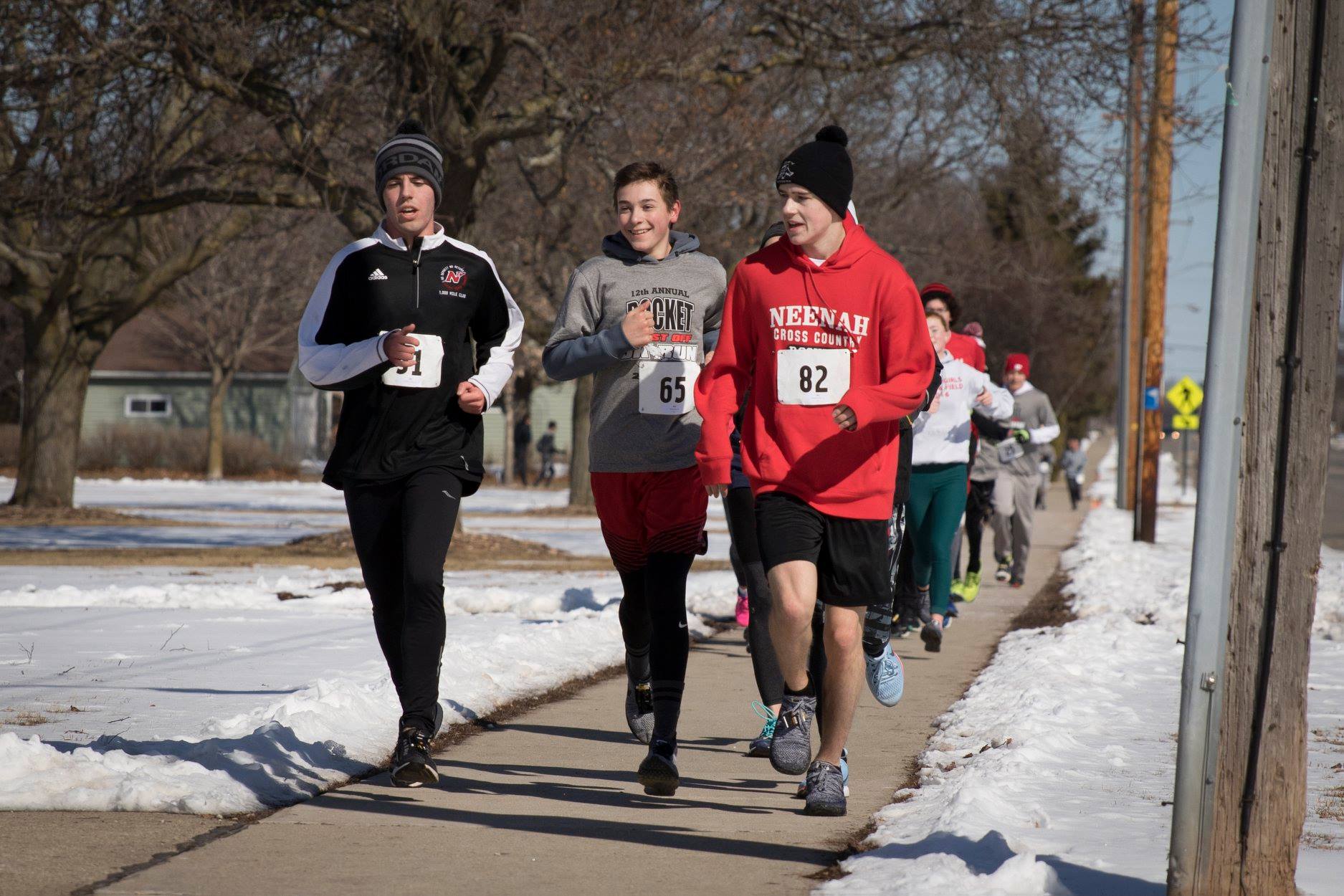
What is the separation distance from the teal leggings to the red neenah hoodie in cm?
418

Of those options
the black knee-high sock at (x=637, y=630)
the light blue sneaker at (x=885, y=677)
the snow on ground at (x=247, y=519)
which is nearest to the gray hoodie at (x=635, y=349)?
the black knee-high sock at (x=637, y=630)

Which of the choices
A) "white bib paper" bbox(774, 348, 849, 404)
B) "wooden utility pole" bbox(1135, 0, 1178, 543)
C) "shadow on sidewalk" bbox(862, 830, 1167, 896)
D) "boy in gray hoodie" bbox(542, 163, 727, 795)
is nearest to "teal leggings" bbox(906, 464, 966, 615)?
"boy in gray hoodie" bbox(542, 163, 727, 795)

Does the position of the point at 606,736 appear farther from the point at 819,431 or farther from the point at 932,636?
the point at 932,636

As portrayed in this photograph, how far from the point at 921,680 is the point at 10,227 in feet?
62.1

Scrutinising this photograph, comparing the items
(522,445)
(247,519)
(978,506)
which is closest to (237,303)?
(522,445)

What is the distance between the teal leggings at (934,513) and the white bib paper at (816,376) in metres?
4.34

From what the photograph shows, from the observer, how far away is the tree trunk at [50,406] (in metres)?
22.6

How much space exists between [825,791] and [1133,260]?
2386 centimetres

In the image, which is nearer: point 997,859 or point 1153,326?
point 997,859

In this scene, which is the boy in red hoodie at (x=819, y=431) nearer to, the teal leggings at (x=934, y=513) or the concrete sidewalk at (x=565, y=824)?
the concrete sidewalk at (x=565, y=824)

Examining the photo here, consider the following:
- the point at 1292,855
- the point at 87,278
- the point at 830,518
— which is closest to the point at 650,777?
the point at 830,518

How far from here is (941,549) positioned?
9195mm

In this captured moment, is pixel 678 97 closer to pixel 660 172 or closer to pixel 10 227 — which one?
pixel 10 227

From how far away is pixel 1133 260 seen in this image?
27062 millimetres
